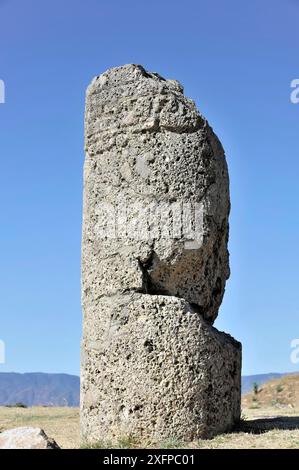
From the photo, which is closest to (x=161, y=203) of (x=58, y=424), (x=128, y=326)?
(x=128, y=326)

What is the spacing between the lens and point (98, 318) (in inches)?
288

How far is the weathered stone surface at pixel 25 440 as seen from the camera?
19.0ft

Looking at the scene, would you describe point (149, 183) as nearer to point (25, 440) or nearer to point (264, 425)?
point (25, 440)

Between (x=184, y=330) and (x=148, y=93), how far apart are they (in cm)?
255

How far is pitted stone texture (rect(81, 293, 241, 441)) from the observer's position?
6.85m

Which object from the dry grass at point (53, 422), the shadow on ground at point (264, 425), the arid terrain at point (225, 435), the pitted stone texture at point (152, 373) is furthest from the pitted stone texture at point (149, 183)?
the dry grass at point (53, 422)

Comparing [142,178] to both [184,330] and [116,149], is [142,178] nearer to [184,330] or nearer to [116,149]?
[116,149]

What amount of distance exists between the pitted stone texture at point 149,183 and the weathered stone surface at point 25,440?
1.82 metres

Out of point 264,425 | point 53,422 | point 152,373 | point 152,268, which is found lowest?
point 53,422

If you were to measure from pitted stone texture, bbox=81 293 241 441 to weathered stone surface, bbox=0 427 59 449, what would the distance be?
1171 mm

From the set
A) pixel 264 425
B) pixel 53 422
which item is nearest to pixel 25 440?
pixel 264 425

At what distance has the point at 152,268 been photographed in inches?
284

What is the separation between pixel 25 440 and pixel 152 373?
1514 mm

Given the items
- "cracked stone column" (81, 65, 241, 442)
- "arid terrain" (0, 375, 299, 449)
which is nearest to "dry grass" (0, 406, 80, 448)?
"arid terrain" (0, 375, 299, 449)
